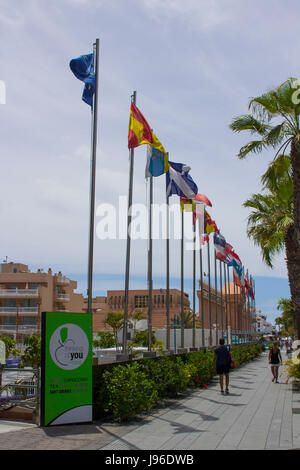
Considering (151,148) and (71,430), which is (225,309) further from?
(71,430)

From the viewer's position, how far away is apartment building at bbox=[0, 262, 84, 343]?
60.5 metres

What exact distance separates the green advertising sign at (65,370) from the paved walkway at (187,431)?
31cm

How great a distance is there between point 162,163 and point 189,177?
289 cm

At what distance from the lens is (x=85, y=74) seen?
1287 cm

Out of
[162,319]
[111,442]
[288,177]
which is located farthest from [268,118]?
[162,319]

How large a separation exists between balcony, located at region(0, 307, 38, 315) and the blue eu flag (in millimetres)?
51924

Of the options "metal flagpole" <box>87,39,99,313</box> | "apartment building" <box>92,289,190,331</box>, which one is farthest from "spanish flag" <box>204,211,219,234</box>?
"apartment building" <box>92,289,190,331</box>

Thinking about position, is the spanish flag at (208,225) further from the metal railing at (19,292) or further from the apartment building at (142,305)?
the apartment building at (142,305)

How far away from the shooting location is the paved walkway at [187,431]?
7965mm

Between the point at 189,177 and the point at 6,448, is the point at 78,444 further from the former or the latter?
the point at 189,177

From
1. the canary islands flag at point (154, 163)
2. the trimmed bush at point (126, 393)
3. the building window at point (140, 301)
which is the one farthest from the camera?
the building window at point (140, 301)

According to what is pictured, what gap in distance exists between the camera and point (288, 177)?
59.8 feet

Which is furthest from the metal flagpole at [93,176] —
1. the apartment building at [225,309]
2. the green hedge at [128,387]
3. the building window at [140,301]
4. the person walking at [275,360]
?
the building window at [140,301]

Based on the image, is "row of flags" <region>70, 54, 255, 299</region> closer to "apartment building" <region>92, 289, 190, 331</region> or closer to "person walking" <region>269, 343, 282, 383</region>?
"person walking" <region>269, 343, 282, 383</region>
